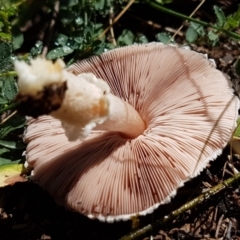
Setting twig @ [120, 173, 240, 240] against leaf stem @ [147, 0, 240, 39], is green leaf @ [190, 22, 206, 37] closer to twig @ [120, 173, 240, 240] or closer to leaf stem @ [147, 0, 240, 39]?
leaf stem @ [147, 0, 240, 39]

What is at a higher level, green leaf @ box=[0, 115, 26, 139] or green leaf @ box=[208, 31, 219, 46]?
green leaf @ box=[208, 31, 219, 46]

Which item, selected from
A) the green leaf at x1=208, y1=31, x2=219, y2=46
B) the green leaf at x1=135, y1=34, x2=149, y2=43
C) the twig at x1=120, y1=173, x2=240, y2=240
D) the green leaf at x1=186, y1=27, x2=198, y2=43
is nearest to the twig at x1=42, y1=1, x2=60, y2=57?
the green leaf at x1=135, y1=34, x2=149, y2=43

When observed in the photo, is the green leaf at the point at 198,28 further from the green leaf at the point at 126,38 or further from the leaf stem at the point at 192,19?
the green leaf at the point at 126,38

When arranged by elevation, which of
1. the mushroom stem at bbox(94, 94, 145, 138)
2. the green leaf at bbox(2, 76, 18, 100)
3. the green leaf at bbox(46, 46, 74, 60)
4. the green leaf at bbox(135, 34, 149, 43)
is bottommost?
the green leaf at bbox(2, 76, 18, 100)

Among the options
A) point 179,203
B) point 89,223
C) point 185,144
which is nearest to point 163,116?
point 185,144

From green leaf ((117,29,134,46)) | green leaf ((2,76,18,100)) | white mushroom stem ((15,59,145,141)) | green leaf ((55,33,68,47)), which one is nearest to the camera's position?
white mushroom stem ((15,59,145,141))

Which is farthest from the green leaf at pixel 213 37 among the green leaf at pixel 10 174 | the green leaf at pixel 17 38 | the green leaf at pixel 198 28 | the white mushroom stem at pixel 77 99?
the green leaf at pixel 10 174

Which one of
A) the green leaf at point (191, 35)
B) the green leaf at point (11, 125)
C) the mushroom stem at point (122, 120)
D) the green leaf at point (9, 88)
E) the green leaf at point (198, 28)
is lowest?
the green leaf at point (11, 125)

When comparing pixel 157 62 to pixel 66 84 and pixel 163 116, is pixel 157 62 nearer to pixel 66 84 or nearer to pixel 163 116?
pixel 163 116
